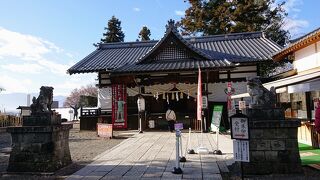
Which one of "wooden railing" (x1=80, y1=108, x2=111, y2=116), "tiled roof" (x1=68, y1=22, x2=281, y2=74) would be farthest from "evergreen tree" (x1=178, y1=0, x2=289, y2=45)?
"wooden railing" (x1=80, y1=108, x2=111, y2=116)

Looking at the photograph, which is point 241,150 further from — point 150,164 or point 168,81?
point 168,81

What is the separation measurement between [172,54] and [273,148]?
45.6 ft

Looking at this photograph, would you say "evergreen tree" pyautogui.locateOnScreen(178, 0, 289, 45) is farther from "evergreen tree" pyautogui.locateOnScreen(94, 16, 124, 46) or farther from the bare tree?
the bare tree

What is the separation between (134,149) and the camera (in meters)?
12.3

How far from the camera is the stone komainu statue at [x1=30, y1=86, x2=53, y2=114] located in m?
8.91

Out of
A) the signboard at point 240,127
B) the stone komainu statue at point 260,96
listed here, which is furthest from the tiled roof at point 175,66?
the signboard at point 240,127

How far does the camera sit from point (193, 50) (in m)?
20.2

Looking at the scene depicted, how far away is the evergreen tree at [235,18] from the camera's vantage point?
102 ft

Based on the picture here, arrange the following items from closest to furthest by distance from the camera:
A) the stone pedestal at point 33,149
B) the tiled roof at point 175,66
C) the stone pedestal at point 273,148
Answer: the stone pedestal at point 273,148
the stone pedestal at point 33,149
the tiled roof at point 175,66

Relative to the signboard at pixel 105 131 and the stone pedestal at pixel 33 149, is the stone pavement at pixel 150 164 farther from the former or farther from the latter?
the signboard at pixel 105 131

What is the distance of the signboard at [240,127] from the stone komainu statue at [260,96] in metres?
1.34

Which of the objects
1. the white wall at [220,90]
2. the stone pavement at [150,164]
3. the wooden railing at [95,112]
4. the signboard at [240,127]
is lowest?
the stone pavement at [150,164]

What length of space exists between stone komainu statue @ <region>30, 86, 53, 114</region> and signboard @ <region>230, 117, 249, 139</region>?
16.8 feet

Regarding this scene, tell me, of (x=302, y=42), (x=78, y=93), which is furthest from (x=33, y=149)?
(x=78, y=93)
